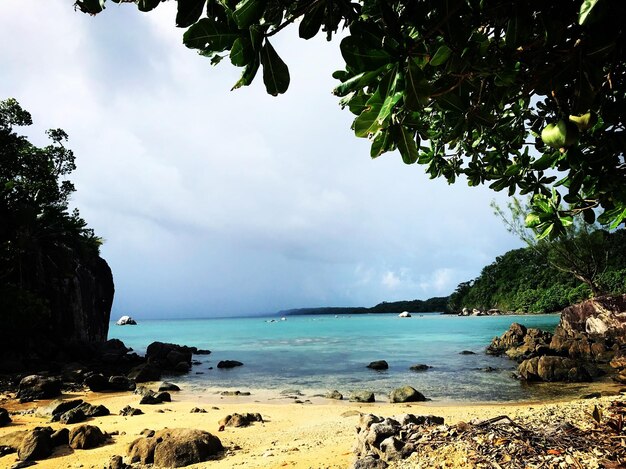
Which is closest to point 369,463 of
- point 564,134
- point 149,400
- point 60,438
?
point 564,134

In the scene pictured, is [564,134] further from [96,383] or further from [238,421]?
[96,383]

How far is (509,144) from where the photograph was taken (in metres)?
3.47

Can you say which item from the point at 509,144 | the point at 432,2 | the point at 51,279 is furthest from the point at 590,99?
the point at 51,279

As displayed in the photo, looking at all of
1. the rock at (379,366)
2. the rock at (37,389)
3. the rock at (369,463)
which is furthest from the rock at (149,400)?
the rock at (379,366)

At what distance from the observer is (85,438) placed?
20.3 feet

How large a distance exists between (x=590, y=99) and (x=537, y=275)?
75499mm

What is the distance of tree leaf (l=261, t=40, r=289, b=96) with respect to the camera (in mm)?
1465

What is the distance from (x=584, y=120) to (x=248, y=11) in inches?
70.2

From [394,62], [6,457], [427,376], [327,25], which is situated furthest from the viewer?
[427,376]

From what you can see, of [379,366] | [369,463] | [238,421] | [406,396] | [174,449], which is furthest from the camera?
[379,366]

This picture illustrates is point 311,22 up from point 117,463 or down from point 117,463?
up

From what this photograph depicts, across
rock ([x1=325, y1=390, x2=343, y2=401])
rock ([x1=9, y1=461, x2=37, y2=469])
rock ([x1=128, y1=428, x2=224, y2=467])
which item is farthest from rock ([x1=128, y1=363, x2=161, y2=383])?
rock ([x1=128, y1=428, x2=224, y2=467])

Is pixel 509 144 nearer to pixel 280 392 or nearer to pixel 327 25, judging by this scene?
pixel 327 25

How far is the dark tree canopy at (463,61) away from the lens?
4.75 ft
